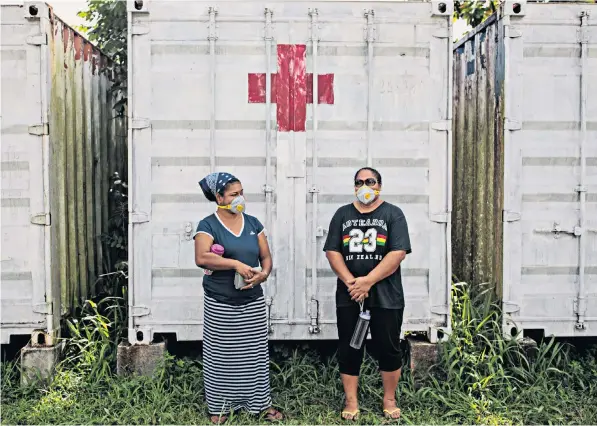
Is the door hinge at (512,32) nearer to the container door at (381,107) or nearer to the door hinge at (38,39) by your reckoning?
the container door at (381,107)

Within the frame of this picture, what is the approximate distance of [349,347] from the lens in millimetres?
4477

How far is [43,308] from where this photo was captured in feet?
16.7

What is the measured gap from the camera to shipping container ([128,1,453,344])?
192 inches

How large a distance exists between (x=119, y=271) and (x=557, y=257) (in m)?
3.73

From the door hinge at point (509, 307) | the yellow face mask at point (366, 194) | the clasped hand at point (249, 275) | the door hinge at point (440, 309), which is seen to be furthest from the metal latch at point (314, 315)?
the door hinge at point (509, 307)

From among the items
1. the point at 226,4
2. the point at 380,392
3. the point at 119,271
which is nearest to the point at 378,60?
the point at 226,4

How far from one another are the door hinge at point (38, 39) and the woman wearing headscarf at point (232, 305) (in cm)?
179

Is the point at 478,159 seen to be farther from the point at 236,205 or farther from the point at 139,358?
the point at 139,358

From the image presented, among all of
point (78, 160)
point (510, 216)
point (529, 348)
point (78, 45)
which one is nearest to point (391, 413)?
point (529, 348)

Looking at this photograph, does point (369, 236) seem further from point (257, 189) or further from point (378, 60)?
point (378, 60)

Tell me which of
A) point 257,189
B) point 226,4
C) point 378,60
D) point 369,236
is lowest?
point 369,236

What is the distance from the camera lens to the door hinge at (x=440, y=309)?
16.5ft

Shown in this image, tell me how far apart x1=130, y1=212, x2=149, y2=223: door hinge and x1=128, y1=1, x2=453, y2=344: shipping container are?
0.04 ft

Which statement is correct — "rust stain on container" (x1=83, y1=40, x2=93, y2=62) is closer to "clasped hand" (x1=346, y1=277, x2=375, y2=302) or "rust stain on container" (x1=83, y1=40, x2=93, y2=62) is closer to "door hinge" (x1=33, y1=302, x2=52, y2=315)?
"door hinge" (x1=33, y1=302, x2=52, y2=315)
